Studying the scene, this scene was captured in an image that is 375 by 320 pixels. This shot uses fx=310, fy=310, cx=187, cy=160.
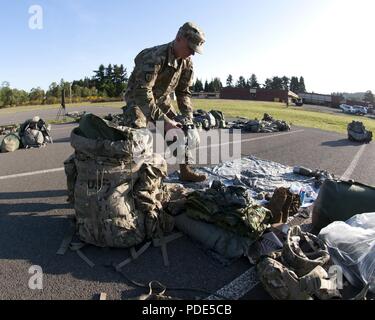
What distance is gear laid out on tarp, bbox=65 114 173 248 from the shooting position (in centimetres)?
294

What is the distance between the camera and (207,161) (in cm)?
707

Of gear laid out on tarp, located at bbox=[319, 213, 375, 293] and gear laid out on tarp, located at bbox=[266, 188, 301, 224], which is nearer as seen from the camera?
gear laid out on tarp, located at bbox=[319, 213, 375, 293]

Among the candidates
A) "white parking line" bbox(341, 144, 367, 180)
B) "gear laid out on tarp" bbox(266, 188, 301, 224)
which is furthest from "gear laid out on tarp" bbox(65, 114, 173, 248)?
"white parking line" bbox(341, 144, 367, 180)

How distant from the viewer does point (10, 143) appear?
24.6 feet

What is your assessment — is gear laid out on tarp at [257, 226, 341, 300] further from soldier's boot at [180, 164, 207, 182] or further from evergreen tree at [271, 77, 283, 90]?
evergreen tree at [271, 77, 283, 90]

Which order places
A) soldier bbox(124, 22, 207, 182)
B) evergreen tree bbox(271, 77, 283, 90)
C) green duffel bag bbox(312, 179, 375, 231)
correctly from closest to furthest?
green duffel bag bbox(312, 179, 375, 231)
soldier bbox(124, 22, 207, 182)
evergreen tree bbox(271, 77, 283, 90)

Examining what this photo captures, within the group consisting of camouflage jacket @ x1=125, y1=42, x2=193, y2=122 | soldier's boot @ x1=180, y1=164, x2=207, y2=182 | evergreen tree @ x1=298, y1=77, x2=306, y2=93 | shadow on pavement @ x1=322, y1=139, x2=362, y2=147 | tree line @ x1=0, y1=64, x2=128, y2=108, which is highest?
evergreen tree @ x1=298, y1=77, x2=306, y2=93

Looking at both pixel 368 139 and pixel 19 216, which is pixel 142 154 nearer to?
pixel 19 216

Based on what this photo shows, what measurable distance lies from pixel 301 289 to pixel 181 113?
3628mm

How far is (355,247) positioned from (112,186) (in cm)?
231

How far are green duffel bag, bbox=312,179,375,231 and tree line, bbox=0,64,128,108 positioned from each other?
2755cm

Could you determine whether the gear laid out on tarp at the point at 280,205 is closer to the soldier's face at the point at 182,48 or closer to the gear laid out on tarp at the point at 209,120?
the soldier's face at the point at 182,48

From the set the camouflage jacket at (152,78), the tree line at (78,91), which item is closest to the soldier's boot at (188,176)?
the camouflage jacket at (152,78)

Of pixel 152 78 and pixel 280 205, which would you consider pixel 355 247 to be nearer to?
pixel 280 205
